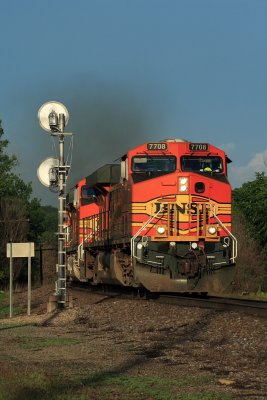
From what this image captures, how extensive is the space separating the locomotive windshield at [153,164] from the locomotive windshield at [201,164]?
0.34m

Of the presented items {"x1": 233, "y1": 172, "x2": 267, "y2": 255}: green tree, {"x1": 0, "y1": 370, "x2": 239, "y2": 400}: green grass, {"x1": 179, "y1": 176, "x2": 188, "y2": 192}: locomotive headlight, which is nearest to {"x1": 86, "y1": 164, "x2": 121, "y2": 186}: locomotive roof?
{"x1": 179, "y1": 176, "x2": 188, "y2": 192}: locomotive headlight

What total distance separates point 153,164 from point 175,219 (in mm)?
1858

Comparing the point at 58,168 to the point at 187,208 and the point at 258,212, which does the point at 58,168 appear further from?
the point at 258,212

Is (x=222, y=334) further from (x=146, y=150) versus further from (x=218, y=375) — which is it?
(x=146, y=150)


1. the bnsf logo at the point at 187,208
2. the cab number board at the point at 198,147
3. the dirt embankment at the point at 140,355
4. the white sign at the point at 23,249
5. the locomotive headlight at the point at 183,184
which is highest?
the cab number board at the point at 198,147

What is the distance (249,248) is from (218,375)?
32.9 meters

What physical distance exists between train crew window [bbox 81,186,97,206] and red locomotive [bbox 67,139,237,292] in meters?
6.28

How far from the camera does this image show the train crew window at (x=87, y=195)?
25722 mm

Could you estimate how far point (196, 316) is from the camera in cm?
1388

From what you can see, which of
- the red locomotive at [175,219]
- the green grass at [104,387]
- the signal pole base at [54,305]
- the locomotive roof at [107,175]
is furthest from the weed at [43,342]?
the locomotive roof at [107,175]

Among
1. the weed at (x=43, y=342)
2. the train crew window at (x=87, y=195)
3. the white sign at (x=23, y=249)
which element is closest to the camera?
the weed at (x=43, y=342)

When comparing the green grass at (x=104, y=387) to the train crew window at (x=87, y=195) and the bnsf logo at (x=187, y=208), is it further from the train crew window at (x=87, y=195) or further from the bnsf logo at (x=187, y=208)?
the train crew window at (x=87, y=195)

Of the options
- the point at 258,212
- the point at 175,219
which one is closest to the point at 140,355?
the point at 175,219

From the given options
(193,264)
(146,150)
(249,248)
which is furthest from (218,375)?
(249,248)
